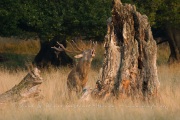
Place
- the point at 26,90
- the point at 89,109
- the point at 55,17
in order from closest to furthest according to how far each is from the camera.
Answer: the point at 89,109, the point at 26,90, the point at 55,17

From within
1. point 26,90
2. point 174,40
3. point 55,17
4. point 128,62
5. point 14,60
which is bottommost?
point 14,60

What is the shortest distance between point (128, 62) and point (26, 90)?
2.51 m

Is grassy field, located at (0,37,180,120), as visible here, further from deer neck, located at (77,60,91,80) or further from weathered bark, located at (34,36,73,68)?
weathered bark, located at (34,36,73,68)

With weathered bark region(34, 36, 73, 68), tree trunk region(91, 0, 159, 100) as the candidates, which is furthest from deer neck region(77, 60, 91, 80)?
weathered bark region(34, 36, 73, 68)

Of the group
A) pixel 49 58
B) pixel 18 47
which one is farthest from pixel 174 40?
pixel 18 47

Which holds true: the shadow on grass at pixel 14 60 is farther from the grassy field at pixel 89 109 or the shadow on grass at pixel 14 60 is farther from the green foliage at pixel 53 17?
the grassy field at pixel 89 109

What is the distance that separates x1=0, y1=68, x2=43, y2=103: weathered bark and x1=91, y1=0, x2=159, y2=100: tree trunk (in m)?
1.41

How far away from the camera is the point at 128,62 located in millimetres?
12133

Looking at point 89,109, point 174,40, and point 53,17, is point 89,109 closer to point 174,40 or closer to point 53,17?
point 53,17

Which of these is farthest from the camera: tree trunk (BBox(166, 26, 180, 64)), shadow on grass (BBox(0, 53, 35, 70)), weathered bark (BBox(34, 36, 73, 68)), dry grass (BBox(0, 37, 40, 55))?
dry grass (BBox(0, 37, 40, 55))

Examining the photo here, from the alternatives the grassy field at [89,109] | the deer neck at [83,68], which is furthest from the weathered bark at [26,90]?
the deer neck at [83,68]

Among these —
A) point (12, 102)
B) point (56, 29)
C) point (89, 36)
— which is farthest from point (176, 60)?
point (12, 102)

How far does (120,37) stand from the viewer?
41.4 ft

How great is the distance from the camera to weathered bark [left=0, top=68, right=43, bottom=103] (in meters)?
11.7
